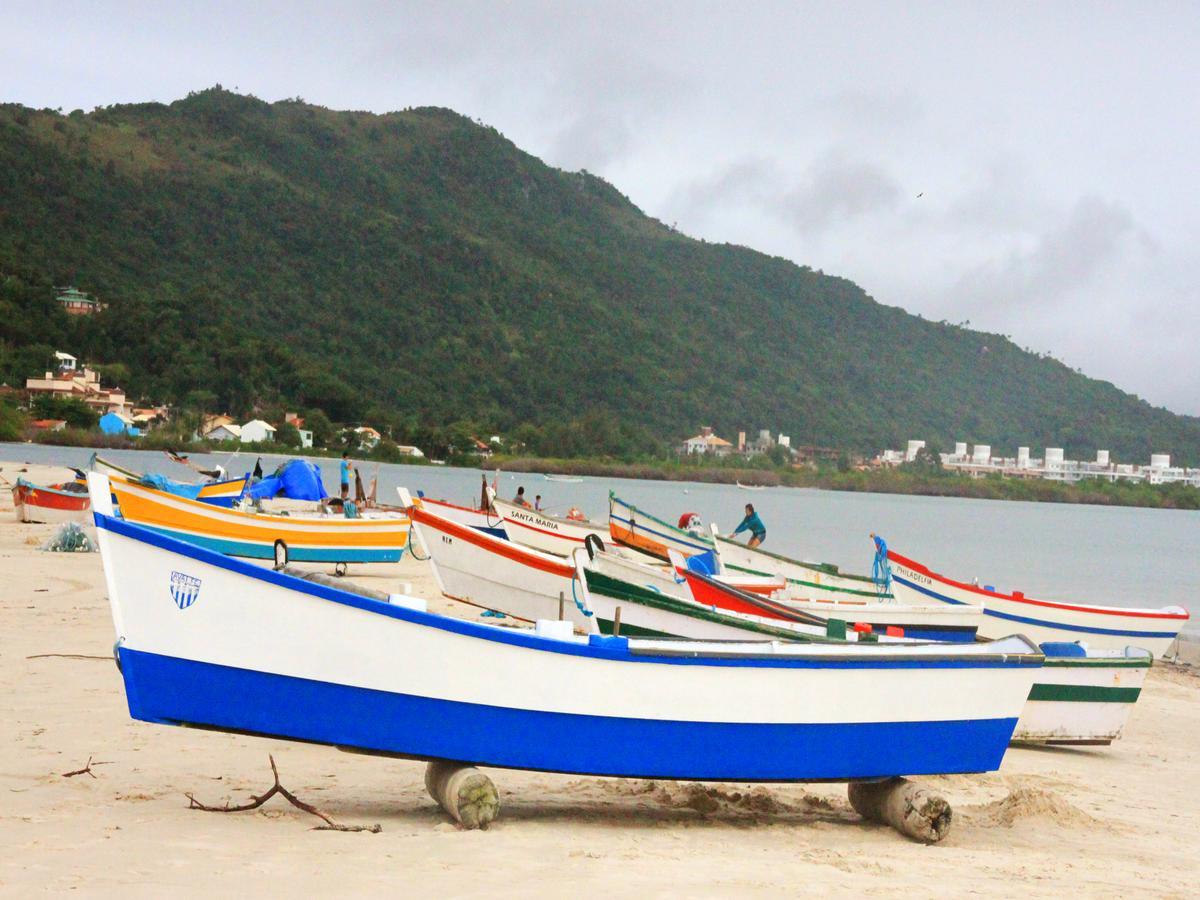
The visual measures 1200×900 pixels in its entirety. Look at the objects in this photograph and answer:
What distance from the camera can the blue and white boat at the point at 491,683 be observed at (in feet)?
20.4

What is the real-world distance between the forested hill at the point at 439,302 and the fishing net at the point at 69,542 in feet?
250

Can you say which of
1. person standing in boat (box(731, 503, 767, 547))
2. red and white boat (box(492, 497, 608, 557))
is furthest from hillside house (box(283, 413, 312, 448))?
person standing in boat (box(731, 503, 767, 547))

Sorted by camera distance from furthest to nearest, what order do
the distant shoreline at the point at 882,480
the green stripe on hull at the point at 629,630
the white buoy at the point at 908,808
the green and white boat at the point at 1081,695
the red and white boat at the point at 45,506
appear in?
1. the distant shoreline at the point at 882,480
2. the red and white boat at the point at 45,506
3. the green and white boat at the point at 1081,695
4. the green stripe on hull at the point at 629,630
5. the white buoy at the point at 908,808

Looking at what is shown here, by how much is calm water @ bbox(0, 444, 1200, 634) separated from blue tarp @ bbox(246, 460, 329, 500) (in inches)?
830

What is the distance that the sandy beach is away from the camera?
217 inches

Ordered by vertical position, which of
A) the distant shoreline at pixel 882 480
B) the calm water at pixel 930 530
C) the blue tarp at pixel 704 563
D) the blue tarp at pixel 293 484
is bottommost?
the calm water at pixel 930 530

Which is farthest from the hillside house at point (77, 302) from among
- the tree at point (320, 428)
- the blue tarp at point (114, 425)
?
the tree at point (320, 428)

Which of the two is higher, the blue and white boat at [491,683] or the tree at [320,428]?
Result: the tree at [320,428]

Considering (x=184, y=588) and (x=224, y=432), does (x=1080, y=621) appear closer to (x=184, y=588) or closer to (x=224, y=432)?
(x=184, y=588)

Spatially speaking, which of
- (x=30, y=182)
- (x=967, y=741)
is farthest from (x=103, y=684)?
(x=30, y=182)

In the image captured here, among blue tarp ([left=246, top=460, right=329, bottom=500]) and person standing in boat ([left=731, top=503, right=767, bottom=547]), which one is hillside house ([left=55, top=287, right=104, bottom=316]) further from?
person standing in boat ([left=731, top=503, right=767, bottom=547])

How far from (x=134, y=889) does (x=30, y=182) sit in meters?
129

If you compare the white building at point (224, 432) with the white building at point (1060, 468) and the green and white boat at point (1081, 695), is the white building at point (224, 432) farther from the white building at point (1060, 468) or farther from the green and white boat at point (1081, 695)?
the white building at point (1060, 468)

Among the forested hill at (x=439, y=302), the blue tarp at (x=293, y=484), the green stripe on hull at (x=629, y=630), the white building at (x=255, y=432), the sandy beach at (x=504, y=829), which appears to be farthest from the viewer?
the forested hill at (x=439, y=302)
